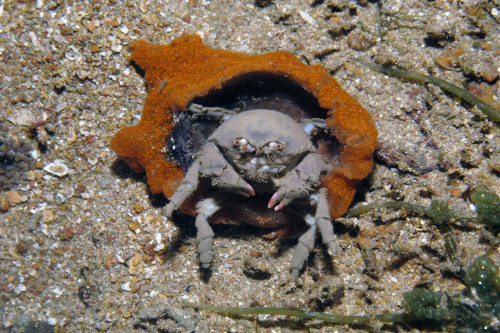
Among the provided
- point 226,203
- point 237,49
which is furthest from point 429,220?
point 237,49

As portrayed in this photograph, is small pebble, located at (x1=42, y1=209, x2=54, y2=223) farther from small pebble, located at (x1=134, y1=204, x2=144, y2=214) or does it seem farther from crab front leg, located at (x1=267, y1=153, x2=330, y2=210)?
crab front leg, located at (x1=267, y1=153, x2=330, y2=210)

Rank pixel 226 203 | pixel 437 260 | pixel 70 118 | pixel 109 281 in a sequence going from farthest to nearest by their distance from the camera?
pixel 70 118 → pixel 109 281 → pixel 226 203 → pixel 437 260

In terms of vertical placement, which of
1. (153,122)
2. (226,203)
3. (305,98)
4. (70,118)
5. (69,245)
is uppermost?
(305,98)

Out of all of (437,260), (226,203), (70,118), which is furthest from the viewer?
(70,118)

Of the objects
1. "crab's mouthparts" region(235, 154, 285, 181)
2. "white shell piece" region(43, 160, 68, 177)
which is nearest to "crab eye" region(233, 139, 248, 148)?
"crab's mouthparts" region(235, 154, 285, 181)

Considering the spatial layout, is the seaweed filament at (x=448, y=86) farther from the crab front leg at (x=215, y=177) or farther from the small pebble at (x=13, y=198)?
the small pebble at (x=13, y=198)

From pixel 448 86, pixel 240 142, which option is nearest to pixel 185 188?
pixel 240 142

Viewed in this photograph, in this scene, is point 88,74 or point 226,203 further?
point 88,74

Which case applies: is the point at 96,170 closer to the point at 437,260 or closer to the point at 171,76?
the point at 171,76

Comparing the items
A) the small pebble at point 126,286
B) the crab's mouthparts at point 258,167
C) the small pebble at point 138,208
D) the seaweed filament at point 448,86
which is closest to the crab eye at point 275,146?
the crab's mouthparts at point 258,167
